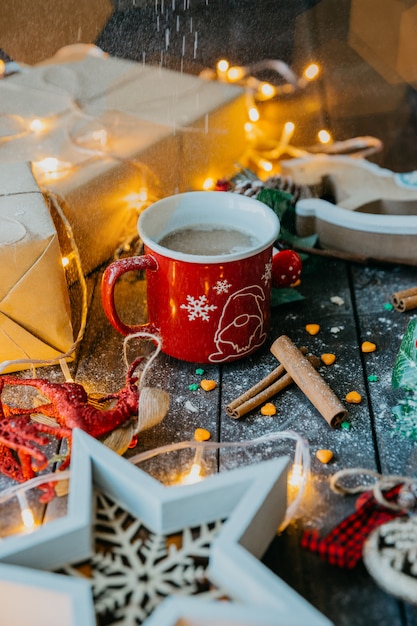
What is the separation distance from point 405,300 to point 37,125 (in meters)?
0.49

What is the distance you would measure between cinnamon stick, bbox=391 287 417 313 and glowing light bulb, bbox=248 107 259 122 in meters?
0.36

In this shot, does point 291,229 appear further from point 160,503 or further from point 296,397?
point 160,503

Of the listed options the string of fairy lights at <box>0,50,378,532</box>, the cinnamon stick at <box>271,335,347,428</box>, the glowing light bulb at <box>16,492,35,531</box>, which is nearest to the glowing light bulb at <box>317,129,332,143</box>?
the string of fairy lights at <box>0,50,378,532</box>

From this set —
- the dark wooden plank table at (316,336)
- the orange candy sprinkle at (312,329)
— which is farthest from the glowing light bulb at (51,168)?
the orange candy sprinkle at (312,329)

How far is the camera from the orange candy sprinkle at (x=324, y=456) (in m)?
0.65

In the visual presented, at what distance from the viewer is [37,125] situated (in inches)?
35.8

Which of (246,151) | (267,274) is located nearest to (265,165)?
(246,151)

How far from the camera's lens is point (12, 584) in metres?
0.48

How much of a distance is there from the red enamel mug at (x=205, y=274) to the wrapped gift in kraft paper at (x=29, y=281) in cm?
5

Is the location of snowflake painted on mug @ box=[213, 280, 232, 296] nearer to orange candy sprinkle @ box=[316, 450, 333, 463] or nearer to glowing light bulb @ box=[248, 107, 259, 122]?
orange candy sprinkle @ box=[316, 450, 333, 463]

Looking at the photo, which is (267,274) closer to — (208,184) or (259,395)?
(259,395)

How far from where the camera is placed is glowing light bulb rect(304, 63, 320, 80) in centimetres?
93

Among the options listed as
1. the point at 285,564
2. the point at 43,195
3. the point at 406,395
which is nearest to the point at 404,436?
the point at 406,395

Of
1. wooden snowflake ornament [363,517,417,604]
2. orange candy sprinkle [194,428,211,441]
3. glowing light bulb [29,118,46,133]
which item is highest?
glowing light bulb [29,118,46,133]
